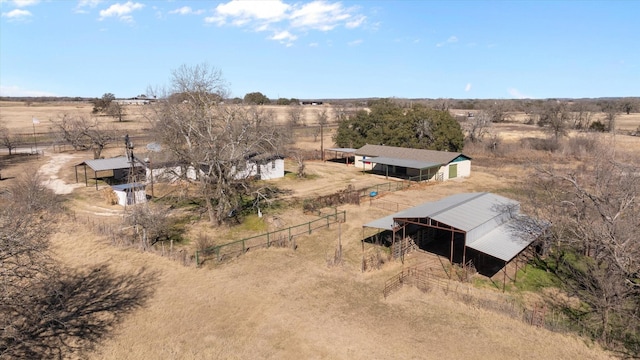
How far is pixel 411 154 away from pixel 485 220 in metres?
28.6

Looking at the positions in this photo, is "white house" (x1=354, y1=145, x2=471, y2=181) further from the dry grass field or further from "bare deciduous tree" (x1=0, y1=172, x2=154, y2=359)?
"bare deciduous tree" (x1=0, y1=172, x2=154, y2=359)

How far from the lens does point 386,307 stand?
1823cm

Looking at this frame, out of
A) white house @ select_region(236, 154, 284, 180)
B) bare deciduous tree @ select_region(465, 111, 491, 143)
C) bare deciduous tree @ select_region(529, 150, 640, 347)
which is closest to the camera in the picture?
bare deciduous tree @ select_region(529, 150, 640, 347)

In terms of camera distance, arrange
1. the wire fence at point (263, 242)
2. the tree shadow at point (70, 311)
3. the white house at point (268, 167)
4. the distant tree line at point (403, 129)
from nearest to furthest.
Result: the tree shadow at point (70, 311), the wire fence at point (263, 242), the white house at point (268, 167), the distant tree line at point (403, 129)

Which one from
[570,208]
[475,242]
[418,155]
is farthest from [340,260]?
[418,155]

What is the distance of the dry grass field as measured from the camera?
1509 cm

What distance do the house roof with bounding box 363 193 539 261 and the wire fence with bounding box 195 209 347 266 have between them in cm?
563

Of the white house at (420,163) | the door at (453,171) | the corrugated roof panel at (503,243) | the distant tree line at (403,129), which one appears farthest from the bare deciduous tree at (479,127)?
the corrugated roof panel at (503,243)

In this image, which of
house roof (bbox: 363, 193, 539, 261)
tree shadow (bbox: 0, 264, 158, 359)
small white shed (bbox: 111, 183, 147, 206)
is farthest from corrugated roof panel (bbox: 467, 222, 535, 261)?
small white shed (bbox: 111, 183, 147, 206)

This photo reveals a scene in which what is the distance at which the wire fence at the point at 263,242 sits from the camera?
79.0ft

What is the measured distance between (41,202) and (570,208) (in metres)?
39.7

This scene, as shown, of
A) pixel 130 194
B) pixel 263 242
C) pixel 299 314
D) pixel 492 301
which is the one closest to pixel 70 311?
pixel 299 314

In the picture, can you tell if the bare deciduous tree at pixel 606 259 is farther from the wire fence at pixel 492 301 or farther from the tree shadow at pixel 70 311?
the tree shadow at pixel 70 311

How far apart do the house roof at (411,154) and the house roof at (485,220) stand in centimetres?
2096
